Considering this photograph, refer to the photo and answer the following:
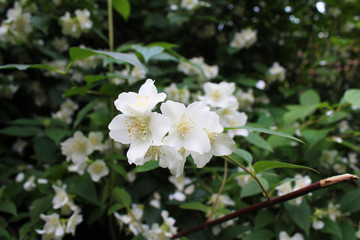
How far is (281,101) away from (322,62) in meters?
0.49

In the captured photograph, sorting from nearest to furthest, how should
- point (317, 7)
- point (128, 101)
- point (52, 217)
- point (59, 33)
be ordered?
point (128, 101) → point (52, 217) → point (59, 33) → point (317, 7)

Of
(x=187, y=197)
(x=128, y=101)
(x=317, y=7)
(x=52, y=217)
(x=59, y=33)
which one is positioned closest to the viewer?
(x=128, y=101)

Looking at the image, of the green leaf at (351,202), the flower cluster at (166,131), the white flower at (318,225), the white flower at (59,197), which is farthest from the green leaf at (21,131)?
the green leaf at (351,202)

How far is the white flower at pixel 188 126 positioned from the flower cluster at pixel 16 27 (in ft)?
4.72

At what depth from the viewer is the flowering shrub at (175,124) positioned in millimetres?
754

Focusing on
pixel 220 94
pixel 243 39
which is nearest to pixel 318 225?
pixel 220 94

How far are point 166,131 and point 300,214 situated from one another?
798 mm

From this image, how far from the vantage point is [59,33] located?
1.92m

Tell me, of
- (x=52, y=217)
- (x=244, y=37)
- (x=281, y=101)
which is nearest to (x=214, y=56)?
(x=244, y=37)

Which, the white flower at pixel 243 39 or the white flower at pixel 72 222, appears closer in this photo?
the white flower at pixel 72 222

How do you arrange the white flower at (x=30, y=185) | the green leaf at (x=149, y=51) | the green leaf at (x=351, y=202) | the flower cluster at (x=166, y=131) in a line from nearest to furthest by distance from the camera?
the flower cluster at (x=166, y=131) → the green leaf at (x=149, y=51) → the green leaf at (x=351, y=202) → the white flower at (x=30, y=185)

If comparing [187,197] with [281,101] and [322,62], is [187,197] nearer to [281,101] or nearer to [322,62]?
[281,101]

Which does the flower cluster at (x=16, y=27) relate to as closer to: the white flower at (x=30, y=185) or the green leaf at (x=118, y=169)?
the white flower at (x=30, y=185)

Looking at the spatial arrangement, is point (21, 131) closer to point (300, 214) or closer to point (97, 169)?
point (97, 169)
